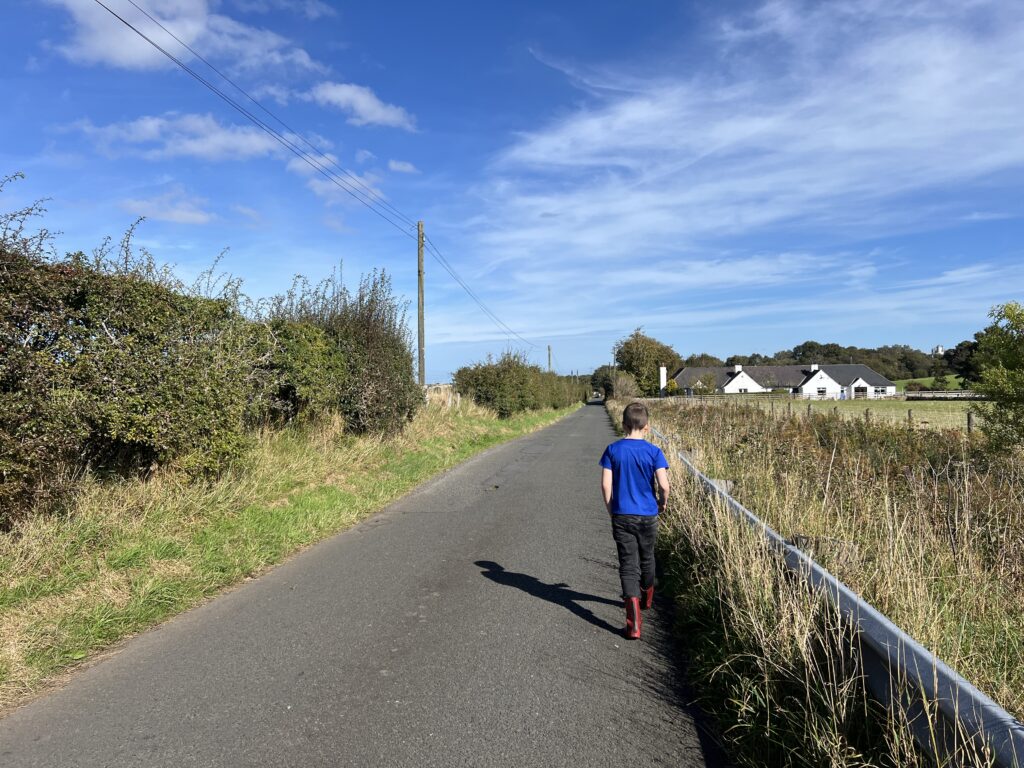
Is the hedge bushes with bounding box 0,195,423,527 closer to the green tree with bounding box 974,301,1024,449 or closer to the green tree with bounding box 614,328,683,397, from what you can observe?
the green tree with bounding box 974,301,1024,449

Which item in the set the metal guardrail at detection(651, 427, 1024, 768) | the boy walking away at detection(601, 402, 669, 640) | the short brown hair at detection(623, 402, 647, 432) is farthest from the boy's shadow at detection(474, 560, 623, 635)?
the metal guardrail at detection(651, 427, 1024, 768)

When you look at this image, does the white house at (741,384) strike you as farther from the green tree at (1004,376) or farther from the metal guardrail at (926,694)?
the metal guardrail at (926,694)

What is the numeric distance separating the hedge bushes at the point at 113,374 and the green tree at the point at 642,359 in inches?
3011

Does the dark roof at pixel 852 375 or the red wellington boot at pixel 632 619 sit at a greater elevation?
the dark roof at pixel 852 375

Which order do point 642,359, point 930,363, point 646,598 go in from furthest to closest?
point 930,363
point 642,359
point 646,598

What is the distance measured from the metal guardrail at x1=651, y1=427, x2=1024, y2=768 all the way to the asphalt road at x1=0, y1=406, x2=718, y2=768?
92cm

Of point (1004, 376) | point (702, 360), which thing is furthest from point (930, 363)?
point (1004, 376)

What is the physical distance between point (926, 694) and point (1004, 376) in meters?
8.01

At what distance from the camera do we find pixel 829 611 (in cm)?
349

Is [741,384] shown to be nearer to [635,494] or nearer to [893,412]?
[893,412]

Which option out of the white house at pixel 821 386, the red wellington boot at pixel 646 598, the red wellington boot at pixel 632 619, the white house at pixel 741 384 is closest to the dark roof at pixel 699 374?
the white house at pixel 741 384

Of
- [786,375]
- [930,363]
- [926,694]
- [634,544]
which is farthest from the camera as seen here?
[930,363]

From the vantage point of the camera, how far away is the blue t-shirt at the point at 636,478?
4891mm

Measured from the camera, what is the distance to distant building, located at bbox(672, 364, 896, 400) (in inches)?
3787
